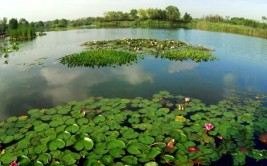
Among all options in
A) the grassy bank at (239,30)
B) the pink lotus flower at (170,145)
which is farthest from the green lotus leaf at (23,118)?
the grassy bank at (239,30)

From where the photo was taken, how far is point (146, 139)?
590cm

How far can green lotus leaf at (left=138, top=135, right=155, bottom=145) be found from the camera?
5.79 meters

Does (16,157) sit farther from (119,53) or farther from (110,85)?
(119,53)

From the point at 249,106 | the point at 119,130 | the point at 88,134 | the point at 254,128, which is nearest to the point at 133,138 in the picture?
the point at 119,130

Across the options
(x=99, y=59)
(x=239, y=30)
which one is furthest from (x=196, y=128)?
(x=239, y=30)

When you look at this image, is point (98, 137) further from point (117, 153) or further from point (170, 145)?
point (170, 145)

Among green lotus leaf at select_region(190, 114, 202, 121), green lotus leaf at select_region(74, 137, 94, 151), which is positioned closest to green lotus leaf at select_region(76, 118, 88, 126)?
green lotus leaf at select_region(74, 137, 94, 151)

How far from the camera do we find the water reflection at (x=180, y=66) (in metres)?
14.0

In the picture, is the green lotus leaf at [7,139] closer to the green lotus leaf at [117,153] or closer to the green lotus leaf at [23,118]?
the green lotus leaf at [23,118]

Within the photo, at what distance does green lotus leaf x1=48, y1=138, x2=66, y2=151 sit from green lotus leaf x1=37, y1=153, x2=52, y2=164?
0.25 m

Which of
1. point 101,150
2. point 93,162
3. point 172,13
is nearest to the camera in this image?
point 93,162

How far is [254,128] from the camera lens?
686cm

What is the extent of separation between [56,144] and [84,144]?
0.63 metres

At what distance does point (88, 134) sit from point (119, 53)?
11081 millimetres
